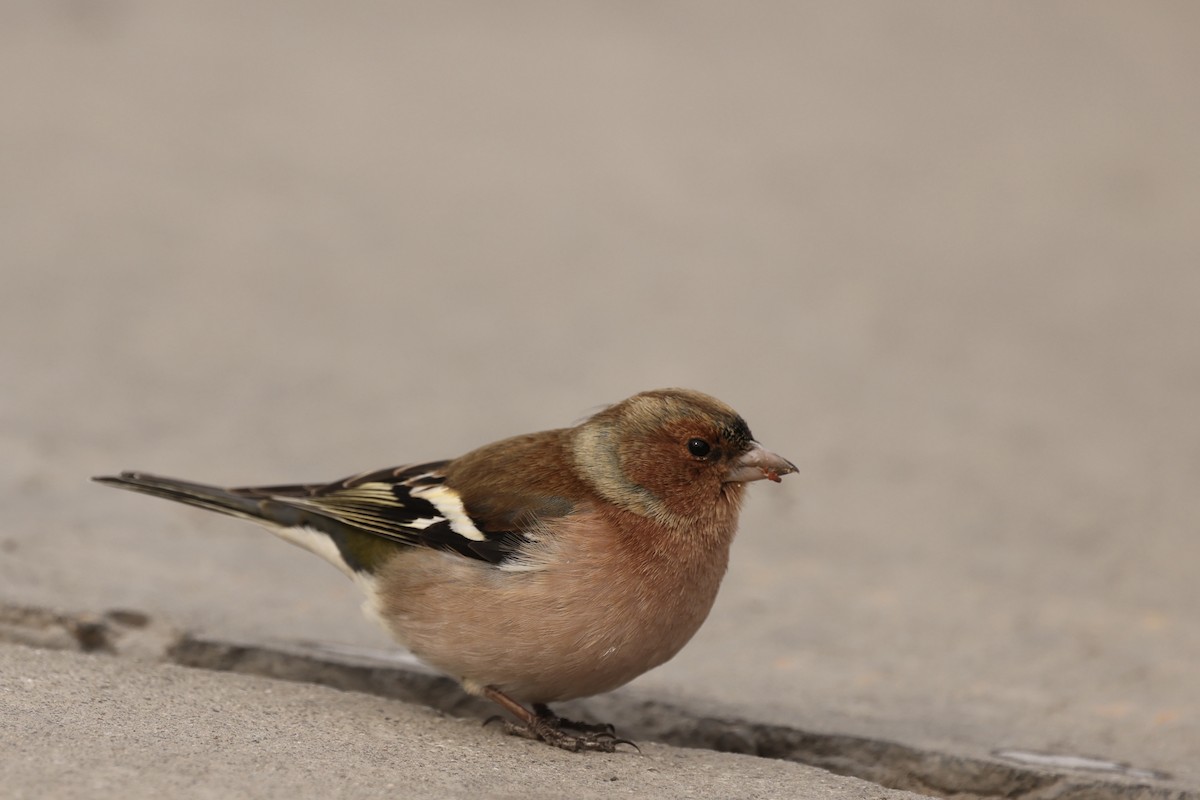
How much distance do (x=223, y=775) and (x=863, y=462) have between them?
4.32m

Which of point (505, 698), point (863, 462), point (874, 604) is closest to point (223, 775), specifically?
point (505, 698)

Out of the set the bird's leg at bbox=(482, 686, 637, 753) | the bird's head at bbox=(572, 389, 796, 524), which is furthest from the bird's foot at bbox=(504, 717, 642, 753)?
the bird's head at bbox=(572, 389, 796, 524)

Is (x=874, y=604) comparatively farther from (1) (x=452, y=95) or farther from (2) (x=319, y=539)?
(1) (x=452, y=95)

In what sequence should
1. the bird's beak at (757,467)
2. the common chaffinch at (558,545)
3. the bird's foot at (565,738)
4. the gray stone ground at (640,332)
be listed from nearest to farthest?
the common chaffinch at (558,545) < the bird's foot at (565,738) < the bird's beak at (757,467) < the gray stone ground at (640,332)

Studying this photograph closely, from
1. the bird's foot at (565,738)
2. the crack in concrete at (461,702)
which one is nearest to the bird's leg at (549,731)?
the bird's foot at (565,738)

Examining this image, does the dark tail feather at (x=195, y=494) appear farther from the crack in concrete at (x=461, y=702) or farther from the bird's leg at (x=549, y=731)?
the bird's leg at (x=549, y=731)

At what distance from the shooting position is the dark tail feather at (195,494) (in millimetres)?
4711

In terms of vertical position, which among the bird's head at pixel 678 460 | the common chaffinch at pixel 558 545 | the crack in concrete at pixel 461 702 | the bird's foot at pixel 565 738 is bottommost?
the bird's foot at pixel 565 738

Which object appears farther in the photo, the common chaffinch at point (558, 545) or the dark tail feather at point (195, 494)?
the dark tail feather at point (195, 494)

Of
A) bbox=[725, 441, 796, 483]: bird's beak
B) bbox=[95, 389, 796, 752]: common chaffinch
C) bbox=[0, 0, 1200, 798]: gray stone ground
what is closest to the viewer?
bbox=[95, 389, 796, 752]: common chaffinch

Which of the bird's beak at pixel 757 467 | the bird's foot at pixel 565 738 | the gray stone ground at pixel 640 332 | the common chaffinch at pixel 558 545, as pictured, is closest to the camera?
the common chaffinch at pixel 558 545

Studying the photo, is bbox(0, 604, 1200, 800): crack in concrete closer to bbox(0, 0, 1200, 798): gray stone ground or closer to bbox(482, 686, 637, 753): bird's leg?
bbox(0, 0, 1200, 798): gray stone ground

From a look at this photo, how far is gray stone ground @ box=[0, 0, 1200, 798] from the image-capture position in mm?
4629

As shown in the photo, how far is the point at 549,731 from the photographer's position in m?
4.30
